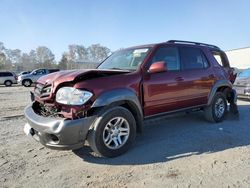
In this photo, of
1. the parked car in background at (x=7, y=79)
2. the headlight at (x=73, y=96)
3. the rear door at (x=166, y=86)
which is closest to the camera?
the headlight at (x=73, y=96)

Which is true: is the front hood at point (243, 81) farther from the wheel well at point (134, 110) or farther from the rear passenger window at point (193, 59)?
the wheel well at point (134, 110)

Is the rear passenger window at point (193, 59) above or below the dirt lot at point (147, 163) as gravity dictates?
above

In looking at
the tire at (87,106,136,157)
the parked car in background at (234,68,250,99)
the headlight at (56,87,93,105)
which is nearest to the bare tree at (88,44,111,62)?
the parked car in background at (234,68,250,99)

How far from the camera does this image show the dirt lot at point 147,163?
132 inches

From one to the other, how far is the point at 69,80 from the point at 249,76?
10217 mm

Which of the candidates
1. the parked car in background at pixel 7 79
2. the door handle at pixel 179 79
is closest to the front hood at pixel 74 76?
the door handle at pixel 179 79

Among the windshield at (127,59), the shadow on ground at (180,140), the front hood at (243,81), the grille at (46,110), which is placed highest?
the windshield at (127,59)

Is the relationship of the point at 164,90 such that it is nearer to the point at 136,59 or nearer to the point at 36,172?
the point at 136,59

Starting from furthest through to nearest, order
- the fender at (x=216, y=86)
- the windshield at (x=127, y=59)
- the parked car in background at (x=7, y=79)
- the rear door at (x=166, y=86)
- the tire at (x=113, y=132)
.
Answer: the parked car in background at (x=7, y=79) → the fender at (x=216, y=86) → the windshield at (x=127, y=59) → the rear door at (x=166, y=86) → the tire at (x=113, y=132)

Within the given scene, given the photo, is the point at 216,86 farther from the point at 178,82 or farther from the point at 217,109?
the point at 178,82

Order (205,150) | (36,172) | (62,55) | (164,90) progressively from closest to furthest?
(36,172)
(205,150)
(164,90)
(62,55)

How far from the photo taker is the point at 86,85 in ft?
12.3

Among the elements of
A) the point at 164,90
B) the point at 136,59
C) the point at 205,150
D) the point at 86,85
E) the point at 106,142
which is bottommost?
the point at 205,150

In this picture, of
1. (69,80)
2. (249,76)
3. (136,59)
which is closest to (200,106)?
(136,59)
